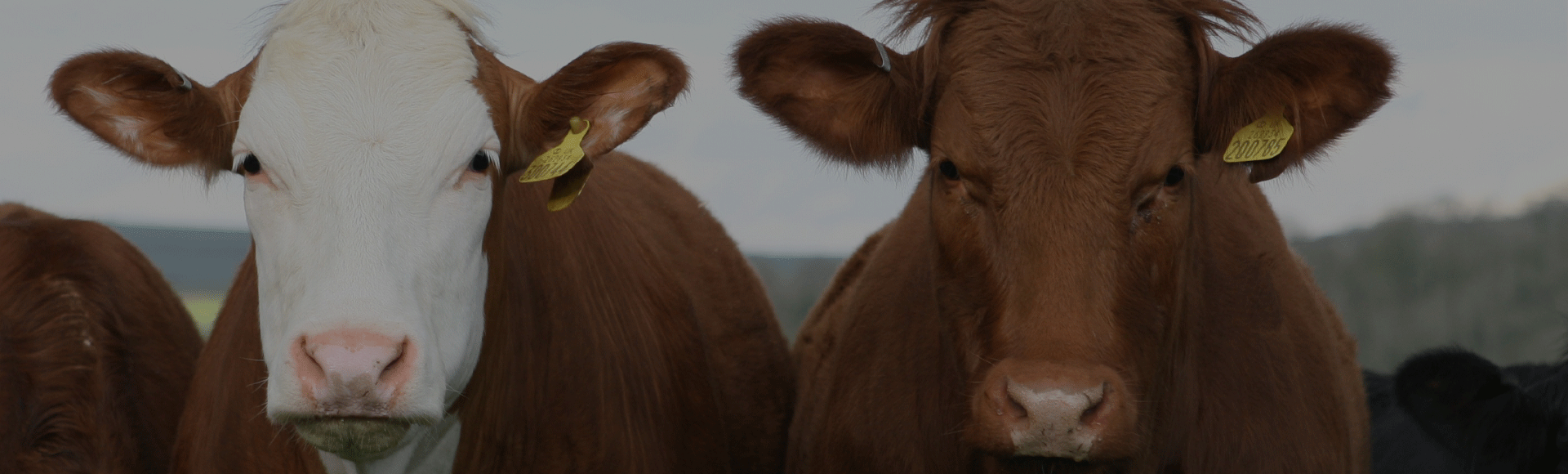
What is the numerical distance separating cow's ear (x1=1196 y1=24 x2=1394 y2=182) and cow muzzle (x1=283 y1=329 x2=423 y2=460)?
2.41 metres

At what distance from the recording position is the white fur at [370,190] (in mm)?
3348

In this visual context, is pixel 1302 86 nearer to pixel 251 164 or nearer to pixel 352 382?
pixel 352 382

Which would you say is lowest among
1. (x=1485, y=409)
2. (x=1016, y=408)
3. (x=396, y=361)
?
(x=1485, y=409)

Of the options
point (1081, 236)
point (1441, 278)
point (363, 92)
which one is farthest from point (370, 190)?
point (1441, 278)

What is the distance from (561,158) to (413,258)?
72cm

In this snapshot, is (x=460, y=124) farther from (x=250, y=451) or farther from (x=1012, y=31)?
(x=1012, y=31)

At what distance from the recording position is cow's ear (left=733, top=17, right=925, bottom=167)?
426 centimetres

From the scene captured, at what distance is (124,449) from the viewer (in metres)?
5.07

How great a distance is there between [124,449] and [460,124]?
2.35m

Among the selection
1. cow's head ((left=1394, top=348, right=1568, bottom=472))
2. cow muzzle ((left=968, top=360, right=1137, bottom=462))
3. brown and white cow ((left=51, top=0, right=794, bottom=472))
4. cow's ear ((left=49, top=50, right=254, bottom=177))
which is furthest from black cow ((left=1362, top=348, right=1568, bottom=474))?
cow's ear ((left=49, top=50, right=254, bottom=177))

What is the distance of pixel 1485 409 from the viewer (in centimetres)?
551

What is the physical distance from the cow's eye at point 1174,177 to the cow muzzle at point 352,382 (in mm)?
2124

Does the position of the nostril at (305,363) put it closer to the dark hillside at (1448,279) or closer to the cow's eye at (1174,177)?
the cow's eye at (1174,177)

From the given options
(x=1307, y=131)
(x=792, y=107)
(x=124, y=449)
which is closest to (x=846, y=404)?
(x=792, y=107)
